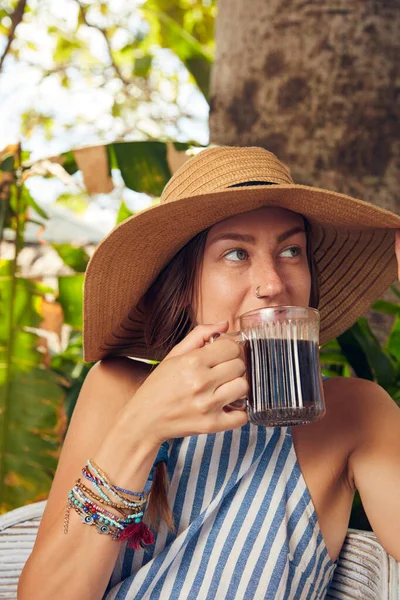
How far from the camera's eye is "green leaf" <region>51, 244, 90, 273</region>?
3.81 metres

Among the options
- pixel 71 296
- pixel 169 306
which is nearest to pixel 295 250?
pixel 169 306

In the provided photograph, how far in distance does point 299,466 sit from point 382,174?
1.78 m

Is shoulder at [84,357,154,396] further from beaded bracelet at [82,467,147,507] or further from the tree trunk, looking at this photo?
the tree trunk

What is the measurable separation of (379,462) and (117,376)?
0.66m

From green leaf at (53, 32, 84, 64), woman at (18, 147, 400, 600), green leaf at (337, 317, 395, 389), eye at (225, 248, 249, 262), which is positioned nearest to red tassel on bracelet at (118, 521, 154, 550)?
woman at (18, 147, 400, 600)

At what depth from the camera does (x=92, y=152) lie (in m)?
3.25

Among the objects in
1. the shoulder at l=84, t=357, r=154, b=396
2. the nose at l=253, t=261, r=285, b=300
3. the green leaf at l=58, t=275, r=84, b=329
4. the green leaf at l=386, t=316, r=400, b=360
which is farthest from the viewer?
the green leaf at l=58, t=275, r=84, b=329

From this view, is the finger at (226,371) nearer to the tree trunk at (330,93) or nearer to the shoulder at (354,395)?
the shoulder at (354,395)

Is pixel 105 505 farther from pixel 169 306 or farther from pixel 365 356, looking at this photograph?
pixel 365 356

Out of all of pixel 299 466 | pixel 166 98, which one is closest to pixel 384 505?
pixel 299 466

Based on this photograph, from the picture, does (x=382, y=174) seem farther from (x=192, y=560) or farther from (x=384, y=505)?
(x=192, y=560)

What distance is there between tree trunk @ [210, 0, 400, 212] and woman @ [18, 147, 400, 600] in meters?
1.36

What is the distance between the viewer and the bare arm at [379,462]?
62.6 inches

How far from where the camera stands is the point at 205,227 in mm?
1657
